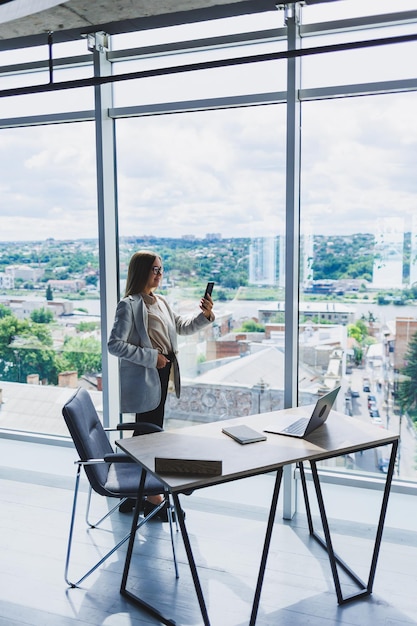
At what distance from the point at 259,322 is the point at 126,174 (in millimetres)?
1595

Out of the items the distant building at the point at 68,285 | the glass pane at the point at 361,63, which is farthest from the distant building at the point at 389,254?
the distant building at the point at 68,285

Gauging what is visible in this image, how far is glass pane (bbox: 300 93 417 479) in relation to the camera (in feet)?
12.9

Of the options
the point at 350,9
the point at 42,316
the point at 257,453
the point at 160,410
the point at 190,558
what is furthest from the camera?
the point at 42,316

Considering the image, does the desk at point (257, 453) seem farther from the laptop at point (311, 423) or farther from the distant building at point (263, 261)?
the distant building at point (263, 261)

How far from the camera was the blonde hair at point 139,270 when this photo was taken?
13.3ft

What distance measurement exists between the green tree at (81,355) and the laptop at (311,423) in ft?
6.73

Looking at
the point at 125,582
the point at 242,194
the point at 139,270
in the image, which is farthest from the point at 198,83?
the point at 125,582

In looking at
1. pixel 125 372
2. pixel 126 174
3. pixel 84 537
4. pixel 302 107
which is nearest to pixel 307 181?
pixel 302 107

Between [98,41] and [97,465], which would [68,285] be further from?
[97,465]

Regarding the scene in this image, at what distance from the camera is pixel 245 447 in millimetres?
3107

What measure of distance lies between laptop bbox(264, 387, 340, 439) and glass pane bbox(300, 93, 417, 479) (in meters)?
0.85

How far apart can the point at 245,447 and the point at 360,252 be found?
1703 mm

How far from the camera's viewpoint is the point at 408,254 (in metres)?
3.94

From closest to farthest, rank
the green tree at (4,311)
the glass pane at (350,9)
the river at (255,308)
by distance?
the glass pane at (350,9)
the river at (255,308)
the green tree at (4,311)
